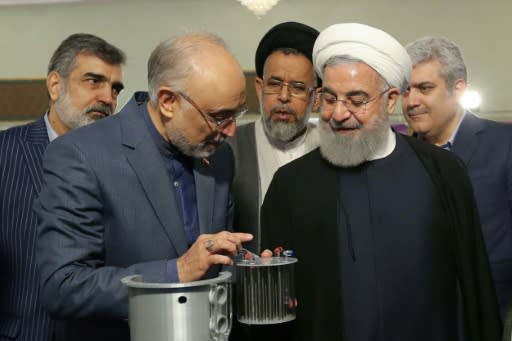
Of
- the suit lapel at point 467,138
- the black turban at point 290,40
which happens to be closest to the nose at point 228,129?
the black turban at point 290,40

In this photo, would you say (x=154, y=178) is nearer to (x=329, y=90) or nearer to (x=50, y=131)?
(x=329, y=90)

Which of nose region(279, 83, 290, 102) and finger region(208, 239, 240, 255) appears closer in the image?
finger region(208, 239, 240, 255)

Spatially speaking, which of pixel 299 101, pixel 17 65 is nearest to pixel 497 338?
pixel 299 101

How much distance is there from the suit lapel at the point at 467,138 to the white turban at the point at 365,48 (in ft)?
2.60

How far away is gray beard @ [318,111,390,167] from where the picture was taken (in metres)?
2.37

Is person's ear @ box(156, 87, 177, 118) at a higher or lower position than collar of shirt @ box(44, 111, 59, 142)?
lower

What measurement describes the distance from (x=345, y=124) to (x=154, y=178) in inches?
25.6

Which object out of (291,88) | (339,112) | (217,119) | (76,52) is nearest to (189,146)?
(217,119)

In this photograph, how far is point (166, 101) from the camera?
201cm

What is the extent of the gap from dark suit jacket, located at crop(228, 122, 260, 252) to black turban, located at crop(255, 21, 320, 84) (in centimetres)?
36

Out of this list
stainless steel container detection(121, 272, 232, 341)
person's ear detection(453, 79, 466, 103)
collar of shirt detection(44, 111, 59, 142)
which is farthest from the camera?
person's ear detection(453, 79, 466, 103)

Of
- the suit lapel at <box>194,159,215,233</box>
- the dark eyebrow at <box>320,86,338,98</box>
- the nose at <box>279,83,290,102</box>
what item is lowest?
the suit lapel at <box>194,159,215,233</box>

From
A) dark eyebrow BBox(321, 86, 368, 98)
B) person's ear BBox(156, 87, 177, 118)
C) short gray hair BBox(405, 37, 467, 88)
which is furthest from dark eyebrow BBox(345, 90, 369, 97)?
short gray hair BBox(405, 37, 467, 88)

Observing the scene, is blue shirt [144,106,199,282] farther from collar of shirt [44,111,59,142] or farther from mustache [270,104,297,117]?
collar of shirt [44,111,59,142]
